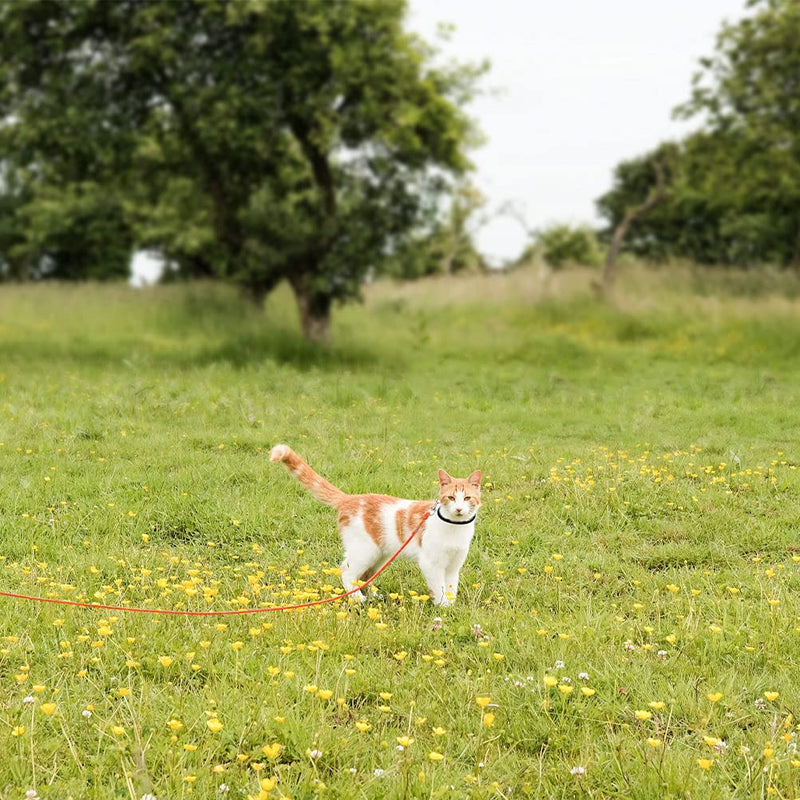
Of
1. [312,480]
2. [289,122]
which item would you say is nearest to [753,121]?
[289,122]

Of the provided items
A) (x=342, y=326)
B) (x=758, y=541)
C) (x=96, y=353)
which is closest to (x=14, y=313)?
(x=96, y=353)

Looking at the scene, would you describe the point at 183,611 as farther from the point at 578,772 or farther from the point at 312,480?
the point at 578,772

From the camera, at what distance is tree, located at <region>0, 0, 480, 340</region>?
16.7 m

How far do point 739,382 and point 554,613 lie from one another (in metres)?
10.7

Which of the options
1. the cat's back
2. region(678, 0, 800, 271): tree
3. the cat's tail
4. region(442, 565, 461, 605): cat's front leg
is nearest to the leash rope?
the cat's back

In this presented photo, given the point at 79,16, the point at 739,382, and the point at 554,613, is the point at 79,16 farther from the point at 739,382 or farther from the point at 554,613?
the point at 554,613

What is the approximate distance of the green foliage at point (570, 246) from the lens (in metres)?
44.5

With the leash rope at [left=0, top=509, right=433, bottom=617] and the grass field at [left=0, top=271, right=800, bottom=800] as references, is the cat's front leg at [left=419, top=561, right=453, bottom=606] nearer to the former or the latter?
the grass field at [left=0, top=271, right=800, bottom=800]

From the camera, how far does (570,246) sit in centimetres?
4522

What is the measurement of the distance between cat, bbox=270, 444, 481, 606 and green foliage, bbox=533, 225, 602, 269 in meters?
40.6

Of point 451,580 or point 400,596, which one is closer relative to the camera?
point 400,596

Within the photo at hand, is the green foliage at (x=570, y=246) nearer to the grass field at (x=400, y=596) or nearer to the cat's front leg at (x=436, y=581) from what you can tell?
the grass field at (x=400, y=596)

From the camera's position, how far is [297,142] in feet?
61.9

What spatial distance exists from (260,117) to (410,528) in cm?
1405
